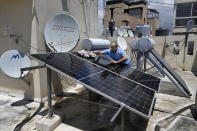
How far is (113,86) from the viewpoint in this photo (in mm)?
3570

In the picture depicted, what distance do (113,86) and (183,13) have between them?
774 inches

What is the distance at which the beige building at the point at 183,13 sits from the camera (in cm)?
1811

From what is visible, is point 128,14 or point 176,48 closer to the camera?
point 176,48

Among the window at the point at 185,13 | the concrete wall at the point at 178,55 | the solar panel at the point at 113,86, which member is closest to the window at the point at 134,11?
the window at the point at 185,13

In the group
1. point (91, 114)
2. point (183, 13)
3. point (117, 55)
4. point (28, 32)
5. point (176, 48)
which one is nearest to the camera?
point (91, 114)

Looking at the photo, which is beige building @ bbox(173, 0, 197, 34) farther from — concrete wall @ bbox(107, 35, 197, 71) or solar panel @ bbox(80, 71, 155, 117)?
solar panel @ bbox(80, 71, 155, 117)

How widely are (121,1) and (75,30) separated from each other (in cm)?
3368

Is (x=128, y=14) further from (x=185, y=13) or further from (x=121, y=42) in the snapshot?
(x=121, y=42)

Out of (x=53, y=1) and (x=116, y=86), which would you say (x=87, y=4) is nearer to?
(x=53, y=1)

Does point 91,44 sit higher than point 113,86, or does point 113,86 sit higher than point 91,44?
point 91,44

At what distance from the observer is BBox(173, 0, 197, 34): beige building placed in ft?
59.4

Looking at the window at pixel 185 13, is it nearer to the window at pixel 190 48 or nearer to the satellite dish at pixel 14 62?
the window at pixel 190 48

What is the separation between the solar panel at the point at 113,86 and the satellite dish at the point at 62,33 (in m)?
1.69

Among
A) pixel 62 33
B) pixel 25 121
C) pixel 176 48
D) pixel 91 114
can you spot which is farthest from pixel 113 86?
pixel 176 48
